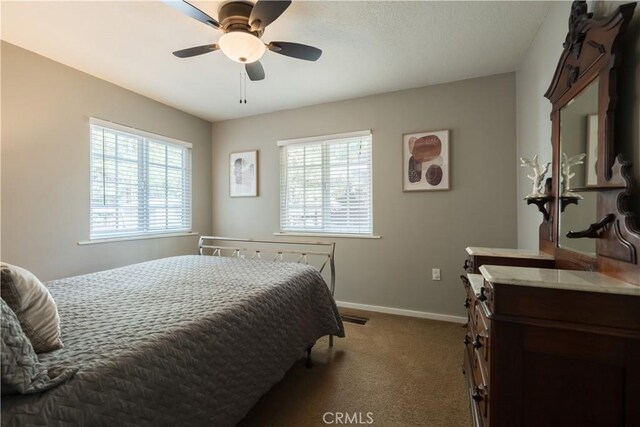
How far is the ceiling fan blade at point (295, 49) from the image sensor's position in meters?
1.80

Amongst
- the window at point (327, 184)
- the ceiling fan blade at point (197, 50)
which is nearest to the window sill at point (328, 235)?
the window at point (327, 184)

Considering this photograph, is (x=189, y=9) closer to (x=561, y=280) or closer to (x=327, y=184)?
(x=561, y=280)

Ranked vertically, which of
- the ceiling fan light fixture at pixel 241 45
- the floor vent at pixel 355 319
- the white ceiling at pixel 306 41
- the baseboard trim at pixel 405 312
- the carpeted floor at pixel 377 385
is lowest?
the carpeted floor at pixel 377 385

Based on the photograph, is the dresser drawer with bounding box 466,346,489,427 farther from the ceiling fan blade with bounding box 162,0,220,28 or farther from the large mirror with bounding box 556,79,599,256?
the ceiling fan blade with bounding box 162,0,220,28

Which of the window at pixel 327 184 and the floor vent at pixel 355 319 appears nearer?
the floor vent at pixel 355 319

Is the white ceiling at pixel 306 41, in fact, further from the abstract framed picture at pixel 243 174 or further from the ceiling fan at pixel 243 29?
the abstract framed picture at pixel 243 174

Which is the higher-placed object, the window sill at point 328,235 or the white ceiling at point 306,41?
the white ceiling at point 306,41

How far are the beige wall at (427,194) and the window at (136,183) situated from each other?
4.74 feet

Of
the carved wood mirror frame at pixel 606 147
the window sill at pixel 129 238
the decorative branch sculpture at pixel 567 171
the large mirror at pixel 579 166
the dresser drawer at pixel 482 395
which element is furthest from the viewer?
the window sill at pixel 129 238

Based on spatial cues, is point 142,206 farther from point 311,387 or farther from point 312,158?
point 311,387

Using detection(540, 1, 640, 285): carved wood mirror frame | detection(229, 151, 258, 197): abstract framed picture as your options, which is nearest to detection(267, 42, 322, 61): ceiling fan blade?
detection(540, 1, 640, 285): carved wood mirror frame

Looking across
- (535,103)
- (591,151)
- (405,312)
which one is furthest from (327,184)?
(591,151)

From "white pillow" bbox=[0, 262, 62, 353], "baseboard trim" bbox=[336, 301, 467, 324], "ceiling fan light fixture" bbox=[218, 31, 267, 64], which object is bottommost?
"baseboard trim" bbox=[336, 301, 467, 324]

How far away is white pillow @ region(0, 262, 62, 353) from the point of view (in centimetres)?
91
